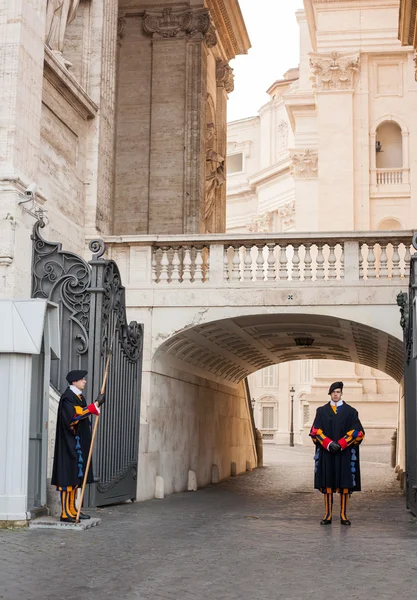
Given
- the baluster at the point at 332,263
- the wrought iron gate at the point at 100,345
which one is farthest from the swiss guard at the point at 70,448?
the baluster at the point at 332,263

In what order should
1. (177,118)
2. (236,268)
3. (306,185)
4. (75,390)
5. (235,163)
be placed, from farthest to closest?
1. (235,163)
2. (306,185)
3. (177,118)
4. (236,268)
5. (75,390)

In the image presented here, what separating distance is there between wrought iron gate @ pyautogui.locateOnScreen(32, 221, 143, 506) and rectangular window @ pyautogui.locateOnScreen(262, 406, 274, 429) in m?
53.1

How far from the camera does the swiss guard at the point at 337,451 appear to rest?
40.1ft

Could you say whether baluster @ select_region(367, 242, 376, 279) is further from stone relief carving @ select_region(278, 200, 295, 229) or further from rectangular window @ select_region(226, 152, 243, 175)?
rectangular window @ select_region(226, 152, 243, 175)

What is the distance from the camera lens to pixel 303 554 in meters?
9.44

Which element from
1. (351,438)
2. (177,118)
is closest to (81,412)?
(351,438)

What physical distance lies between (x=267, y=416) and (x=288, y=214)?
14494 mm

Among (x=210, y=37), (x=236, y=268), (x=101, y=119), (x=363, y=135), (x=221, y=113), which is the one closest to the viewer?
(x=236, y=268)

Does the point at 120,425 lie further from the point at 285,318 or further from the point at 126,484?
the point at 285,318

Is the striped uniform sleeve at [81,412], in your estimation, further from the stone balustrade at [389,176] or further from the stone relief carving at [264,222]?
the stone relief carving at [264,222]

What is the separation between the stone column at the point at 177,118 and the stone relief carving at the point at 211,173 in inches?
59.1

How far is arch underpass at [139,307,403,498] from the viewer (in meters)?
17.3

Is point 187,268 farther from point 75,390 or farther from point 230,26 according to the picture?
point 230,26

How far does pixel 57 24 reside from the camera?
18.2m
